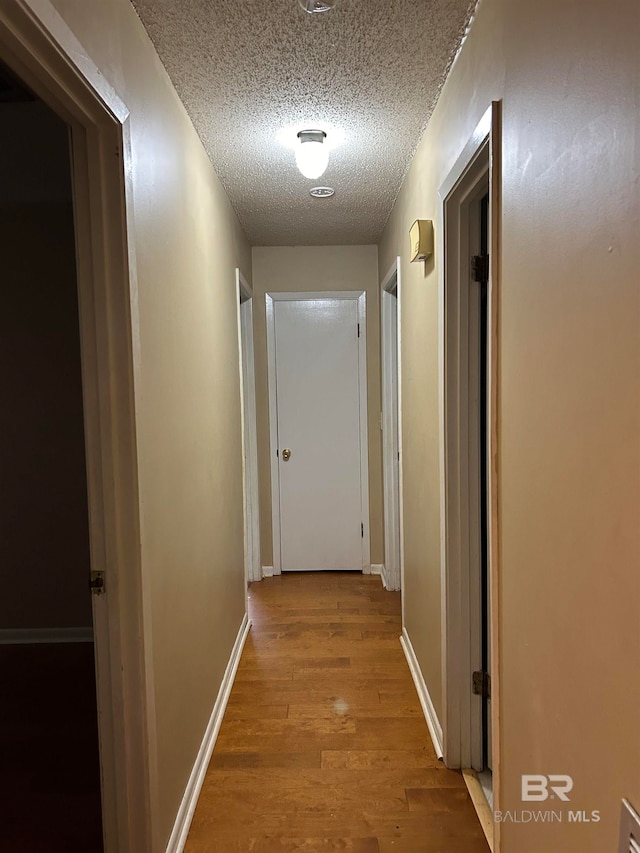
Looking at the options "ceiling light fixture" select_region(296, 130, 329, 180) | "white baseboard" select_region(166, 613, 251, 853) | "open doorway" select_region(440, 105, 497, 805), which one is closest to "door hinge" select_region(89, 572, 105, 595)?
"white baseboard" select_region(166, 613, 251, 853)

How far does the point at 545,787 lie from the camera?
1088mm

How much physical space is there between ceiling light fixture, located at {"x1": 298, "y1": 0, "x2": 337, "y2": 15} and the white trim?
2.30m

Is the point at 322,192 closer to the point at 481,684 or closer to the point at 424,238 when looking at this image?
the point at 424,238

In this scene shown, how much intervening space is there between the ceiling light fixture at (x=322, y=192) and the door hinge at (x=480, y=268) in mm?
1217

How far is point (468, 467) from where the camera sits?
6.38 feet

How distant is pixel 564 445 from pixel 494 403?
405mm

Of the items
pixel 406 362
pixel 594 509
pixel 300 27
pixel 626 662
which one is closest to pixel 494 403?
pixel 594 509

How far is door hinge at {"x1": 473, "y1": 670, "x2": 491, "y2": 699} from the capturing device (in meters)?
2.00

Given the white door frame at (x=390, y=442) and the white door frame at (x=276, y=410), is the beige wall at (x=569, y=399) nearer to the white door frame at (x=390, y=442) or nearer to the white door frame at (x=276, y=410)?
the white door frame at (x=390, y=442)

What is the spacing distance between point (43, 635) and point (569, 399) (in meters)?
3.15

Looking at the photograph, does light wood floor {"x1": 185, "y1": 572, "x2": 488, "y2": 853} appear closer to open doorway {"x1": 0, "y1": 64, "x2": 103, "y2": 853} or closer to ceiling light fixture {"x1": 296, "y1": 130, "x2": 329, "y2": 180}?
open doorway {"x1": 0, "y1": 64, "x2": 103, "y2": 853}

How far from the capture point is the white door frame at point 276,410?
3.99 meters

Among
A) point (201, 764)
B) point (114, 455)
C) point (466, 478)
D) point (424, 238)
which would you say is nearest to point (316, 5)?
point (424, 238)

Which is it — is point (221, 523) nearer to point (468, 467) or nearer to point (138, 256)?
point (468, 467)
